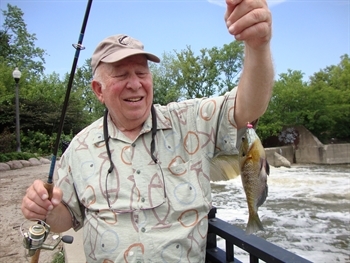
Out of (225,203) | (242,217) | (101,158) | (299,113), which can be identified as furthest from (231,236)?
(299,113)

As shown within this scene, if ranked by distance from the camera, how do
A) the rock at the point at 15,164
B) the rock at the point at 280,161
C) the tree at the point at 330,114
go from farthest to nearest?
1. the tree at the point at 330,114
2. the rock at the point at 280,161
3. the rock at the point at 15,164

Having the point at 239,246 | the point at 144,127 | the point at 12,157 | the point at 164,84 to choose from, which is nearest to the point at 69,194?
the point at 144,127

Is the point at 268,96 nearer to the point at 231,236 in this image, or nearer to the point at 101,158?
the point at 231,236

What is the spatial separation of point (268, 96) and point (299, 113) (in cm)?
2542

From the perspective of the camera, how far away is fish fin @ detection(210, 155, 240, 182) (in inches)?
79.4

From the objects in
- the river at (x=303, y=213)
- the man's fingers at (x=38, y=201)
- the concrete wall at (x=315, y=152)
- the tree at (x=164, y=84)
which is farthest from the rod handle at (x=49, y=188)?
the tree at (x=164, y=84)

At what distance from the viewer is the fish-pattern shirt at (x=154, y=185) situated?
75.2 inches

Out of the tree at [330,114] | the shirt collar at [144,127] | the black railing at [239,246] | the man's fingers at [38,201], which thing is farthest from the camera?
the tree at [330,114]

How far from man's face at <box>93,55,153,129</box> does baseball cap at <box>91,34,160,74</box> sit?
46 mm

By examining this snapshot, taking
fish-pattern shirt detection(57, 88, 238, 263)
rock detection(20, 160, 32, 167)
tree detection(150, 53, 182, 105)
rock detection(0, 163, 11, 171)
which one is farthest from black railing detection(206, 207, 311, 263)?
tree detection(150, 53, 182, 105)

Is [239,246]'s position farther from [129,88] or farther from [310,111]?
[310,111]

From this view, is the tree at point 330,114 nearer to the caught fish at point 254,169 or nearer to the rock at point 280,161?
the rock at point 280,161

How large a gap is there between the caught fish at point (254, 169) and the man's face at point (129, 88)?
88cm

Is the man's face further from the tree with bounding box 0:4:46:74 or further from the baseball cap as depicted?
the tree with bounding box 0:4:46:74
